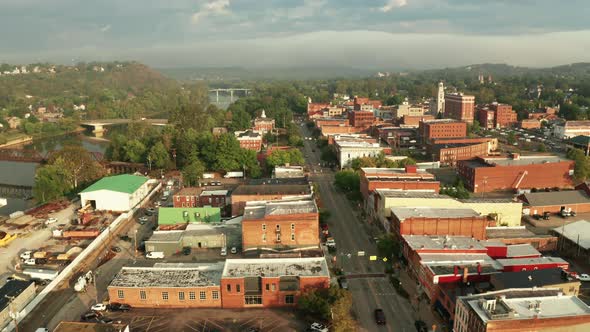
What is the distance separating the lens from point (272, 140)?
61.3 meters

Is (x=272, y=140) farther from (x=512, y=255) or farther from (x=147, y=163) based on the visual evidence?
(x=512, y=255)

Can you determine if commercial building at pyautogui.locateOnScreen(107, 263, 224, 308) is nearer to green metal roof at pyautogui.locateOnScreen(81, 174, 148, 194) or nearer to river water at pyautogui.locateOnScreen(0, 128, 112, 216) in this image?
green metal roof at pyautogui.locateOnScreen(81, 174, 148, 194)

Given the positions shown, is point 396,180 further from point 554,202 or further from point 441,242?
point 554,202

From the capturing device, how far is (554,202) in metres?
29.9

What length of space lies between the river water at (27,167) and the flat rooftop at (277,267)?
997 inches

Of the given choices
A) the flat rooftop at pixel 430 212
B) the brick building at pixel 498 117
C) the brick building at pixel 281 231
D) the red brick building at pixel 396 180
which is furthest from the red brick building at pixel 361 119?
the brick building at pixel 281 231

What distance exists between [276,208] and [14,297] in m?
12.2

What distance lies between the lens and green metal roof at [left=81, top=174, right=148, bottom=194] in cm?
3092

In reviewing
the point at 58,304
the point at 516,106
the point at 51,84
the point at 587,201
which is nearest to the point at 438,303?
the point at 58,304

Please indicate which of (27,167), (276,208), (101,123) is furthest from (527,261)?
(101,123)

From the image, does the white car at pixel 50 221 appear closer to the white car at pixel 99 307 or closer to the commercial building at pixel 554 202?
the white car at pixel 99 307

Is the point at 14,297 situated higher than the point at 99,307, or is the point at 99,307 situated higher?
the point at 14,297

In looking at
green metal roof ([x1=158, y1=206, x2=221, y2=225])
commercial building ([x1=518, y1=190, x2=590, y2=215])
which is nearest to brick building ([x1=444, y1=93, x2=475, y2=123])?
commercial building ([x1=518, y1=190, x2=590, y2=215])

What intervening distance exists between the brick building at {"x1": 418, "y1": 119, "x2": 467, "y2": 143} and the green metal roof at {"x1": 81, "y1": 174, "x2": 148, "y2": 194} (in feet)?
111
